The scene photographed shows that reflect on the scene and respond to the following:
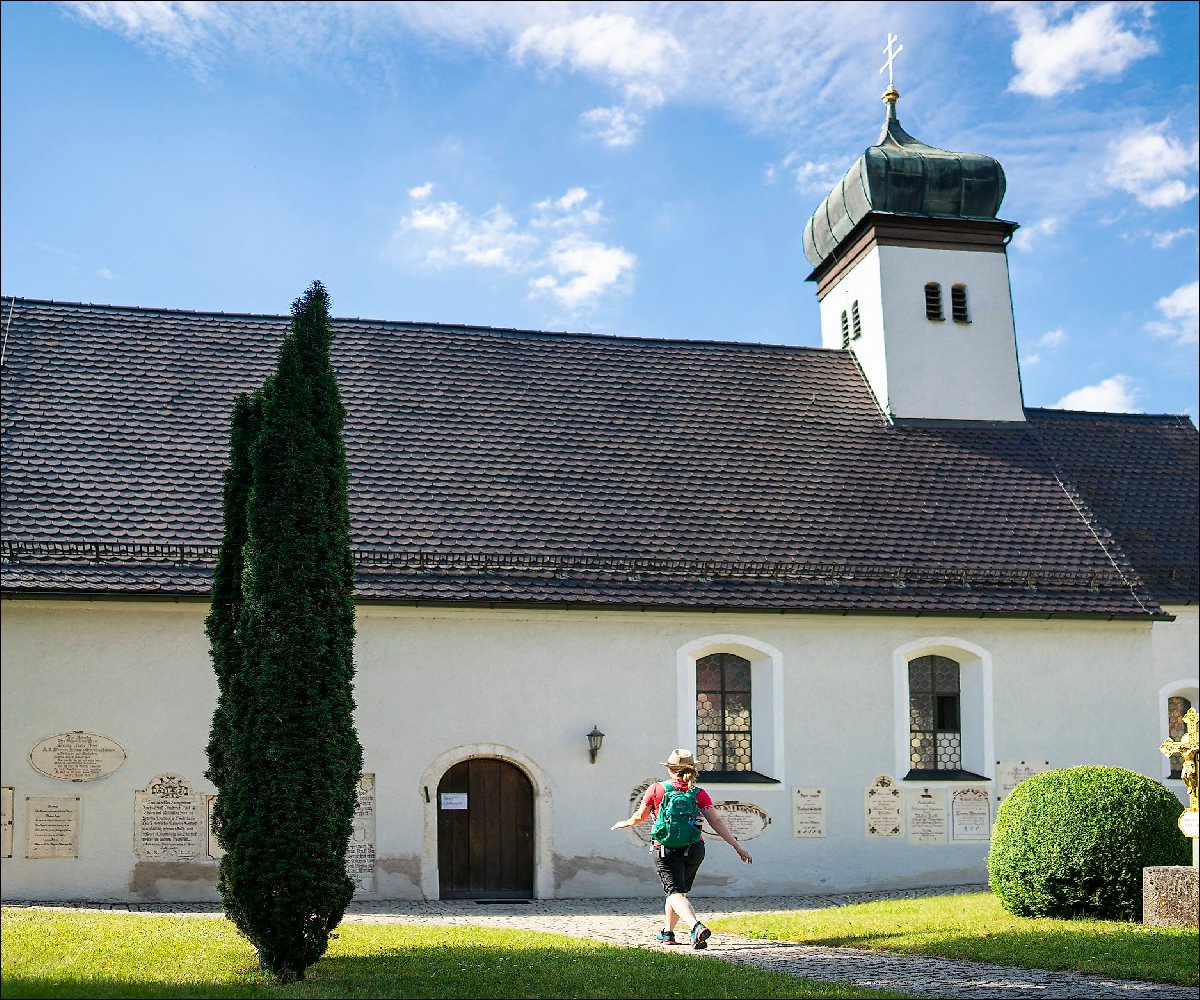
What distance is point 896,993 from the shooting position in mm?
9242

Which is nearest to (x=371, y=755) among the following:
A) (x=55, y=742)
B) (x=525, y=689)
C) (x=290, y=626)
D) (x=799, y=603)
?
(x=525, y=689)

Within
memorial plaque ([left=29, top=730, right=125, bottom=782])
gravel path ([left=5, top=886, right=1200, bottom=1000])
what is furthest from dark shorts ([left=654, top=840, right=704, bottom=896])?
memorial plaque ([left=29, top=730, right=125, bottom=782])

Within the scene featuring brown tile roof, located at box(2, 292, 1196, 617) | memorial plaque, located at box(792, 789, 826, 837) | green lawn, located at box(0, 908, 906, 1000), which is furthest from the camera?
memorial plaque, located at box(792, 789, 826, 837)

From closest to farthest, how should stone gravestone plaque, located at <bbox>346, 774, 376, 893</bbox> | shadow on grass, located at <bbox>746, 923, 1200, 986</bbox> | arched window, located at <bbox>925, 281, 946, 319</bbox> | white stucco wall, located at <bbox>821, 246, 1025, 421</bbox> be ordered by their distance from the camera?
shadow on grass, located at <bbox>746, 923, 1200, 986</bbox>, stone gravestone plaque, located at <bbox>346, 774, 376, 893</bbox>, white stucco wall, located at <bbox>821, 246, 1025, 421</bbox>, arched window, located at <bbox>925, 281, 946, 319</bbox>

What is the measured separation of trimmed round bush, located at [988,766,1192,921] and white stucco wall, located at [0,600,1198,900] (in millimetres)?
4286

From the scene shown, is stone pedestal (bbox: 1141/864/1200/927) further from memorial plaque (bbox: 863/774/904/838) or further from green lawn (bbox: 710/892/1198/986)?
memorial plaque (bbox: 863/774/904/838)

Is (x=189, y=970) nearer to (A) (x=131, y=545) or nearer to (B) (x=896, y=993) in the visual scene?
(B) (x=896, y=993)

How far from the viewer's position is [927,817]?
57.9 ft

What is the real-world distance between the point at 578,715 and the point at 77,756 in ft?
19.4

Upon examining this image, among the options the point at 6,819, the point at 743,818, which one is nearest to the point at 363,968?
the point at 6,819

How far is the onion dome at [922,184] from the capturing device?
74.8 feet

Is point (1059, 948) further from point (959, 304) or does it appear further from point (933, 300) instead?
point (959, 304)

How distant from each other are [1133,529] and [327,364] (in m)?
15.6

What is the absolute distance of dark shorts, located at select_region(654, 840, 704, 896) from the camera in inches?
448
